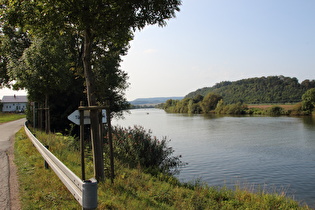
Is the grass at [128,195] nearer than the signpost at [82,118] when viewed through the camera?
Yes

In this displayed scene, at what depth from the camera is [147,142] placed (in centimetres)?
1284

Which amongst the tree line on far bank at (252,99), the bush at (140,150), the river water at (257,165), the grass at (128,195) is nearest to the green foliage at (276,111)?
the tree line on far bank at (252,99)

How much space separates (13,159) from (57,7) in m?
6.35

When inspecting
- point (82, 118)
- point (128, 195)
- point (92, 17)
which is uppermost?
point (92, 17)

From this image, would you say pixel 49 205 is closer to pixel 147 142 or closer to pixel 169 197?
pixel 169 197

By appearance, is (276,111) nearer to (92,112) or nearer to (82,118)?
(92,112)

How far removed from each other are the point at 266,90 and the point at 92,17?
133715mm

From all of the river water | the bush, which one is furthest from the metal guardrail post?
the bush

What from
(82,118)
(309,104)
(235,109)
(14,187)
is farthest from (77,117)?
(235,109)

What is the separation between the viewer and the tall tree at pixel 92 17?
6141mm

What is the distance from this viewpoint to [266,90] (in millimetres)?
130250

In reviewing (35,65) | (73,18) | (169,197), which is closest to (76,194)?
(169,197)

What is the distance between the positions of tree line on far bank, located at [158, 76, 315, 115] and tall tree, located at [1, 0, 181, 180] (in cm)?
6646

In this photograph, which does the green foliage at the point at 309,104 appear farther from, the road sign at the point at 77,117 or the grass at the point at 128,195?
the road sign at the point at 77,117
